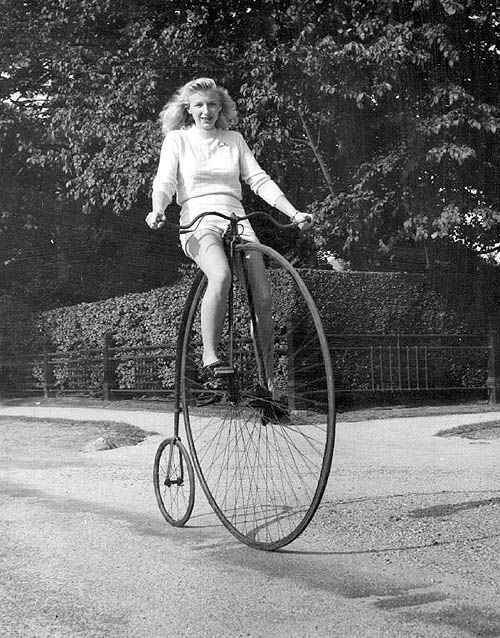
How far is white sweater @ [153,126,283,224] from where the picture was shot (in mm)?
4857

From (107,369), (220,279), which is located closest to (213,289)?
(220,279)

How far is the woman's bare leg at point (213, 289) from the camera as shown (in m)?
4.50

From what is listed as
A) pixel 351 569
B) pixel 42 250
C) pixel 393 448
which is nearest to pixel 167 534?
pixel 351 569

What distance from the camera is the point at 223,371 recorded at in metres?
4.53

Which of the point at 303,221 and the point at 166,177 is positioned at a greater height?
the point at 166,177

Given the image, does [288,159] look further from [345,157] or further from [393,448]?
[393,448]

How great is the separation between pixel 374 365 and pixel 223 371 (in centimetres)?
992

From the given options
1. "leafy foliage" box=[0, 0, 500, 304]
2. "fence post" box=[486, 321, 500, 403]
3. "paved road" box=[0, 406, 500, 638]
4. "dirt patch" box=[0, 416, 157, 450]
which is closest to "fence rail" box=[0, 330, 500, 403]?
"fence post" box=[486, 321, 500, 403]

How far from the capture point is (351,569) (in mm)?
3727

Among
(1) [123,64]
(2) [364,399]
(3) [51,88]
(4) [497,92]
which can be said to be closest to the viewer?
(2) [364,399]

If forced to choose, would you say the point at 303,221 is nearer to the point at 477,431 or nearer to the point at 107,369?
the point at 477,431

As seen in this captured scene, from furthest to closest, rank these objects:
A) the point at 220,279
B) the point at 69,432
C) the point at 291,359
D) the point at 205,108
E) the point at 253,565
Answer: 1. the point at 69,432
2. the point at 291,359
3. the point at 205,108
4. the point at 220,279
5. the point at 253,565

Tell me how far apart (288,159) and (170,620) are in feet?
50.6

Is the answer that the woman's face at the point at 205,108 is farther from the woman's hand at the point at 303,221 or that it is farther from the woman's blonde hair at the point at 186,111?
the woman's hand at the point at 303,221
